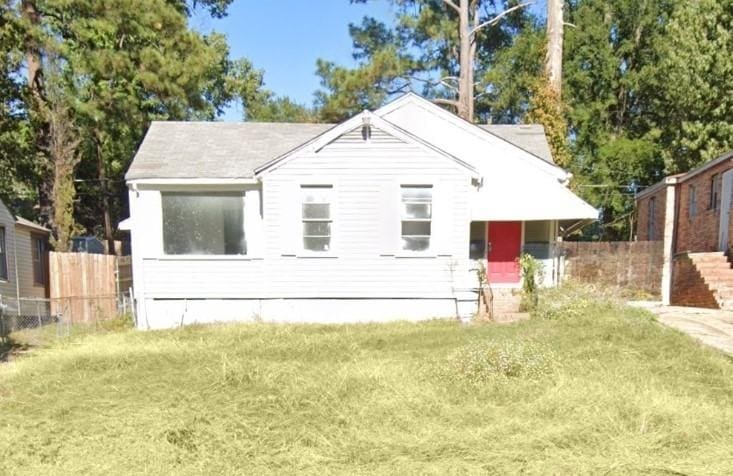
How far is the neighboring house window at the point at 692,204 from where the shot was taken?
14.9 metres

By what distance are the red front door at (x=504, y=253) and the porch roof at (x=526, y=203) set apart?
923mm

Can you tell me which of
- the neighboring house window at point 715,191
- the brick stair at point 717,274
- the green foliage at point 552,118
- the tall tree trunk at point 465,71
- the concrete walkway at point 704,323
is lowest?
the concrete walkway at point 704,323

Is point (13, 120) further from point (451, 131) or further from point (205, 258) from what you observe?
point (451, 131)

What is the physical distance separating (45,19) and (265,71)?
12.6 meters

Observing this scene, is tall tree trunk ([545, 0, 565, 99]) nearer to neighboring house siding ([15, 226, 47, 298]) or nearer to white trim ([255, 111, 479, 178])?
white trim ([255, 111, 479, 178])

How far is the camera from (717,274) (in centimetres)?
1224

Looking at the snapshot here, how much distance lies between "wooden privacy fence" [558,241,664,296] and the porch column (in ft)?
0.54

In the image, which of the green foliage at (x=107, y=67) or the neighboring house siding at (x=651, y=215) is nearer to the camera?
the green foliage at (x=107, y=67)

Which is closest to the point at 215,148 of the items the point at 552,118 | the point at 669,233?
the point at 552,118

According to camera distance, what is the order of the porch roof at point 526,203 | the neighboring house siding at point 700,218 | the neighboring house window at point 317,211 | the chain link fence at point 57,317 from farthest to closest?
the neighboring house siding at point 700,218 → the porch roof at point 526,203 → the neighboring house window at point 317,211 → the chain link fence at point 57,317

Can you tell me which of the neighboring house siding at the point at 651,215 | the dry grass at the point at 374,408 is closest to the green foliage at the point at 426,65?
the neighboring house siding at the point at 651,215

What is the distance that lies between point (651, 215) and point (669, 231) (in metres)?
2.86

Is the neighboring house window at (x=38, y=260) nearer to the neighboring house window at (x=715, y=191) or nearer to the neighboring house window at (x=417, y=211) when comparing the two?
the neighboring house window at (x=417, y=211)

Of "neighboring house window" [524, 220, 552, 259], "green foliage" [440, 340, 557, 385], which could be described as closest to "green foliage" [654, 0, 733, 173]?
"neighboring house window" [524, 220, 552, 259]
